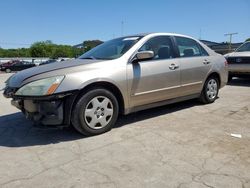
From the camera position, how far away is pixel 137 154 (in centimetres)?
354

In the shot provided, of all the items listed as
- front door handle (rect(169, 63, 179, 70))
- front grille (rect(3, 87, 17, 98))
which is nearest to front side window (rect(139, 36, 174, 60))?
front door handle (rect(169, 63, 179, 70))

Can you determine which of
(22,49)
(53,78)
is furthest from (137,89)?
(22,49)

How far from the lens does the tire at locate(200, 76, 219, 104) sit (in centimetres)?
615

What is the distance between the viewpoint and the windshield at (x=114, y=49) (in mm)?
4805

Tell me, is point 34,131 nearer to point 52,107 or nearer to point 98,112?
point 52,107

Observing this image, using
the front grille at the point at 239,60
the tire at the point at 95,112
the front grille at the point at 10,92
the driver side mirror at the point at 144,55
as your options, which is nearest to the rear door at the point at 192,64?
the driver side mirror at the point at 144,55

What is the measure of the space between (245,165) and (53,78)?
2612 mm

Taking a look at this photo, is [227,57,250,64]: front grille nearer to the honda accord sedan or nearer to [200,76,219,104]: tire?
[200,76,219,104]: tire

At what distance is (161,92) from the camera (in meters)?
5.07

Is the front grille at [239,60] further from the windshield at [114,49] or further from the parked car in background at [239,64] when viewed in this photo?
the windshield at [114,49]

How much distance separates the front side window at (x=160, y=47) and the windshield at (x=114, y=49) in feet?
0.71

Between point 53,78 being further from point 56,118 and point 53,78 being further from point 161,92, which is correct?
point 161,92

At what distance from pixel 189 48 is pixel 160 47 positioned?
0.88 metres

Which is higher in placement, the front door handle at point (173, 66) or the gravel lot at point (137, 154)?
the front door handle at point (173, 66)
